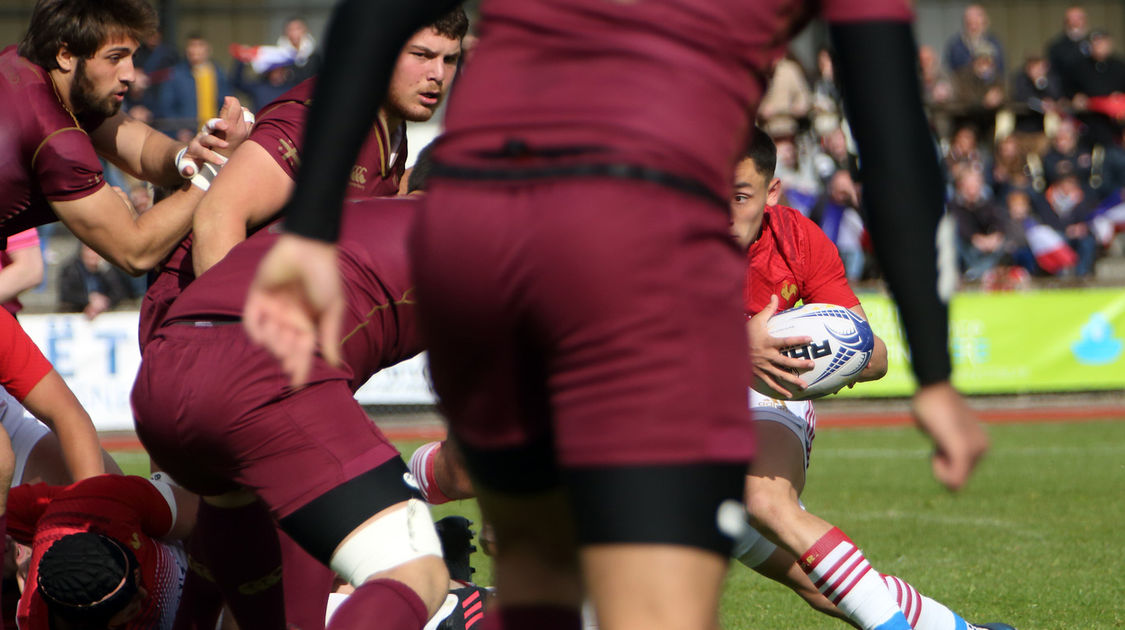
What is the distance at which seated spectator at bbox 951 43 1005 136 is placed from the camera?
1695 centimetres

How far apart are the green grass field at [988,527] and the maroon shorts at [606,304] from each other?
3368 mm

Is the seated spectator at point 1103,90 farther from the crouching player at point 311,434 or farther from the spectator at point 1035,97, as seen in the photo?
the crouching player at point 311,434

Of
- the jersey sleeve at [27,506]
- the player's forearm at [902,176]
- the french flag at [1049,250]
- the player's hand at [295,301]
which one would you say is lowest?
the french flag at [1049,250]

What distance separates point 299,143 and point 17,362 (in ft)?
5.92

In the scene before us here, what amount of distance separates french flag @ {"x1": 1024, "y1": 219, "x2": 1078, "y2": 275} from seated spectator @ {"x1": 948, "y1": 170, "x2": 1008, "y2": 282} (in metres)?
0.35

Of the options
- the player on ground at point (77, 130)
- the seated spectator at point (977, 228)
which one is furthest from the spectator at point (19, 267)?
the seated spectator at point (977, 228)

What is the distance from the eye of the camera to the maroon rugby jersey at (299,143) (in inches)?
138

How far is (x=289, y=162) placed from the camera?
11.5ft

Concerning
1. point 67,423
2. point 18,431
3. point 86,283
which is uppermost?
point 67,423

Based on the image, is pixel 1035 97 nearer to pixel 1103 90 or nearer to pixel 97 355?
pixel 1103 90

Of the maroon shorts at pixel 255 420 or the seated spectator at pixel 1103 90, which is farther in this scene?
the seated spectator at pixel 1103 90

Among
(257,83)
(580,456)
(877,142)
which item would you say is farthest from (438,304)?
(257,83)

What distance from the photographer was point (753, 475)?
403 centimetres

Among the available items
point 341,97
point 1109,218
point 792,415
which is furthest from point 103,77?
point 1109,218
